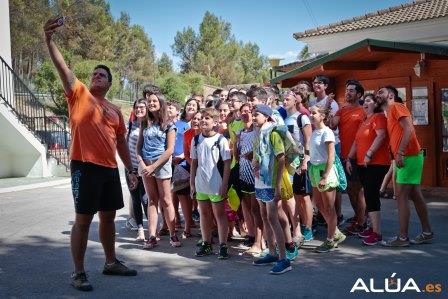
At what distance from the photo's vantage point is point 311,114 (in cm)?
593

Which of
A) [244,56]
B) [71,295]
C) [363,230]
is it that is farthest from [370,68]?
[244,56]

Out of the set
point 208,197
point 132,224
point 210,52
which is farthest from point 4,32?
point 210,52

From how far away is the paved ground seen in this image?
4456 millimetres

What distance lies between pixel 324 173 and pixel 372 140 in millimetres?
975

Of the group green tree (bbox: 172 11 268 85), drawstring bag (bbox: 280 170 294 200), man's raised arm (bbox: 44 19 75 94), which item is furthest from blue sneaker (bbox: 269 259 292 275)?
green tree (bbox: 172 11 268 85)

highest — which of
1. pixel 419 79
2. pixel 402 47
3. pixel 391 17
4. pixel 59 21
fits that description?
pixel 391 17

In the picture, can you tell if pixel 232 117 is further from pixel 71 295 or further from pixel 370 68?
pixel 370 68

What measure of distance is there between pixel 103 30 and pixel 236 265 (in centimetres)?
4647

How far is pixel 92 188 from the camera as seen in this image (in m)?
4.61

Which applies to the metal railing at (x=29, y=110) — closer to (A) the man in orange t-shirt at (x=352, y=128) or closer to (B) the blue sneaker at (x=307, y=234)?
(A) the man in orange t-shirt at (x=352, y=128)

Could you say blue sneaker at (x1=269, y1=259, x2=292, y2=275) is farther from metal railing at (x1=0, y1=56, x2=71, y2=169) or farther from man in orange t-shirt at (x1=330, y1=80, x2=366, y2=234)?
metal railing at (x1=0, y1=56, x2=71, y2=169)

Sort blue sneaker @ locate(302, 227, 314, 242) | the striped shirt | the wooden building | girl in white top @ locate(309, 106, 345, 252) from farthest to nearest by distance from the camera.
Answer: the wooden building < blue sneaker @ locate(302, 227, 314, 242) < girl in white top @ locate(309, 106, 345, 252) < the striped shirt

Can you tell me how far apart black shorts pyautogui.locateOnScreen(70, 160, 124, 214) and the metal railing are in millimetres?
10461

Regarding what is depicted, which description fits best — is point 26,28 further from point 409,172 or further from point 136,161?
point 409,172
